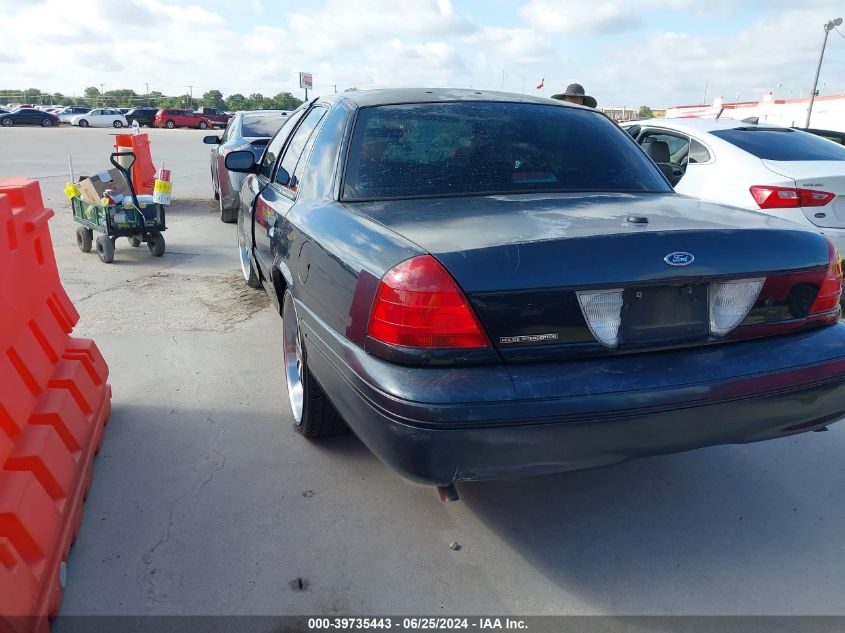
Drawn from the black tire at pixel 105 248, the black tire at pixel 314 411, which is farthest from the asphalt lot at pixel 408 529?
the black tire at pixel 105 248

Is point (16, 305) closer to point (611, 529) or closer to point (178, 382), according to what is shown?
point (178, 382)

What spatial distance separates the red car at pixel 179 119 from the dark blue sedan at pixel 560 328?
5054 cm

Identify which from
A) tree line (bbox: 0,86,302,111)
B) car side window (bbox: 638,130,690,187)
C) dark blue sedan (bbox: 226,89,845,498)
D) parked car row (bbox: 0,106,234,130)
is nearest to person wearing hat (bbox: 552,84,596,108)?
car side window (bbox: 638,130,690,187)

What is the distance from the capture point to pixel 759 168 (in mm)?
5738

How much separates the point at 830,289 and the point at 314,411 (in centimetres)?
227

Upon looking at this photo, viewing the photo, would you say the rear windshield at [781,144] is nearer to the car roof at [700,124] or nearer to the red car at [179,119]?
the car roof at [700,124]

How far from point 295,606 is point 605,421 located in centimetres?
123

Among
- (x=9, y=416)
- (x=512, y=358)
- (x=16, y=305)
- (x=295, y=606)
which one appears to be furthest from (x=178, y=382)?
(x=512, y=358)

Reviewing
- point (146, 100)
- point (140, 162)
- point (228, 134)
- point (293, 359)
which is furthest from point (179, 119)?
point (293, 359)

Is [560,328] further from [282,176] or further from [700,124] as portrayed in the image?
[700,124]

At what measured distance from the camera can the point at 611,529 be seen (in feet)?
9.12

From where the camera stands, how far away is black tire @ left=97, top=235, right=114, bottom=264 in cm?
720

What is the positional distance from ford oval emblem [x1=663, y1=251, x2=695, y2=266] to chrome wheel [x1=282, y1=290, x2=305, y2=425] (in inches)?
72.6

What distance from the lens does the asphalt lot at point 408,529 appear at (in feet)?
7.82
